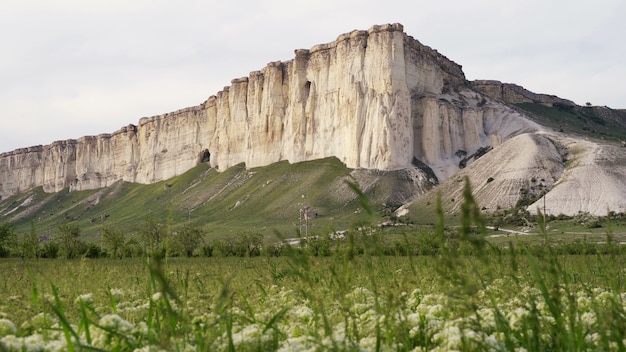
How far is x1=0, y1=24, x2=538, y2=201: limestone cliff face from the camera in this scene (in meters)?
108

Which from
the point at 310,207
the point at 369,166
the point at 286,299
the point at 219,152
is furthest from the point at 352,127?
the point at 286,299

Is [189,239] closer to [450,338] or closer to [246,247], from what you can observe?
[246,247]

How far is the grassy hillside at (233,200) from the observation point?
9706 cm

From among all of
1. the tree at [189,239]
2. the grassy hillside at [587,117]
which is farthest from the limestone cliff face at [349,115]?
the tree at [189,239]

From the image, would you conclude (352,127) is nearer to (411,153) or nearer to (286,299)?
(411,153)

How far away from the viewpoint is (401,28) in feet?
362

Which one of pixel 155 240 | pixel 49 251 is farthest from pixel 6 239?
pixel 155 240

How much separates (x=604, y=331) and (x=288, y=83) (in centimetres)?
12942

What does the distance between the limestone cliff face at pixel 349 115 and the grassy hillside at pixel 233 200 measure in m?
4.27

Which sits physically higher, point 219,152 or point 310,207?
point 219,152

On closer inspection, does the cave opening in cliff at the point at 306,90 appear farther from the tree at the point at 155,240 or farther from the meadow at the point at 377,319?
the meadow at the point at 377,319

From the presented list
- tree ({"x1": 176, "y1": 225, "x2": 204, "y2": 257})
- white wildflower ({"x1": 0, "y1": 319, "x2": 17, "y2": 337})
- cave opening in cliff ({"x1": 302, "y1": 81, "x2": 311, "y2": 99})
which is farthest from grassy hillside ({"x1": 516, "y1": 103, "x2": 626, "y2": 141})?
white wildflower ({"x1": 0, "y1": 319, "x2": 17, "y2": 337})

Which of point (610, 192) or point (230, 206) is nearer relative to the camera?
point (610, 192)

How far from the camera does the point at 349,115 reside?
112 metres
